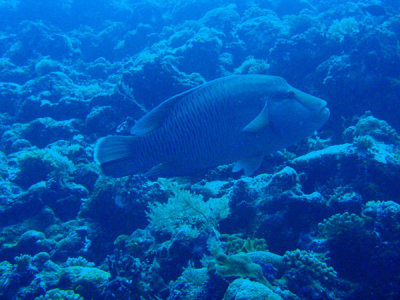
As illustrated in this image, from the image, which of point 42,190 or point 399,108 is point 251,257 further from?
point 399,108

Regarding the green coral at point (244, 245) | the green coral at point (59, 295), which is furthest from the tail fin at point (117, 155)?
the green coral at point (59, 295)

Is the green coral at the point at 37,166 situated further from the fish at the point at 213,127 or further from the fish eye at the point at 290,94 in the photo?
the fish eye at the point at 290,94

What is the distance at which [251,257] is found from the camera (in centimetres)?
329

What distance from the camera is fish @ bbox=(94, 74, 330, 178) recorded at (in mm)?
2871

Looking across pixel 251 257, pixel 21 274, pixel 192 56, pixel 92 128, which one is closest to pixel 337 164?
pixel 251 257

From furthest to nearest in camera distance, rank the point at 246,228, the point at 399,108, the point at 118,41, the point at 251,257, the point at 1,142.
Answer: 1. the point at 118,41
2. the point at 1,142
3. the point at 399,108
4. the point at 246,228
5. the point at 251,257

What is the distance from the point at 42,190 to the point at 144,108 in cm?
344

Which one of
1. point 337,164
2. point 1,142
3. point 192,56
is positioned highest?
point 192,56

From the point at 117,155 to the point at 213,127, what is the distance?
1.06 meters

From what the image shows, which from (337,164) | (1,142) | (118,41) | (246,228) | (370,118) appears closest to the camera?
(246,228)

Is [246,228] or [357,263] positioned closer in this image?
[357,263]

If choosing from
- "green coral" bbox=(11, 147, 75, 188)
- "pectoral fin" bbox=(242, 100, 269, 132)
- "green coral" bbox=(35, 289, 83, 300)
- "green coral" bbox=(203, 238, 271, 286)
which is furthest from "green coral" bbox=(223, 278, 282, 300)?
"green coral" bbox=(11, 147, 75, 188)

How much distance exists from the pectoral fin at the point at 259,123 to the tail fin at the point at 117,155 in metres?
1.18

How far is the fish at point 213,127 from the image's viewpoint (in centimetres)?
287
